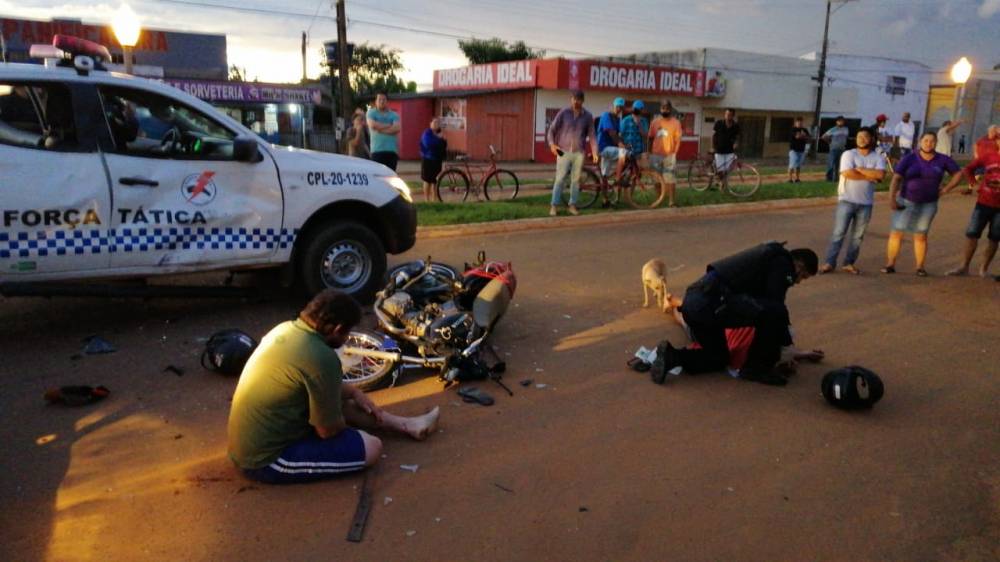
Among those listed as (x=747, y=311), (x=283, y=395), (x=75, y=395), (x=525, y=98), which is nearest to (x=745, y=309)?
(x=747, y=311)

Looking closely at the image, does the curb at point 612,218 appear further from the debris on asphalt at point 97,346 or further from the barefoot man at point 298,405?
the barefoot man at point 298,405

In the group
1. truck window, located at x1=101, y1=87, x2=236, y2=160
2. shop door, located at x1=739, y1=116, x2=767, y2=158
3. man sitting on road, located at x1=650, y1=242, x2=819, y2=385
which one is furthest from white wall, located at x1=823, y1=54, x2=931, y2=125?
truck window, located at x1=101, y1=87, x2=236, y2=160

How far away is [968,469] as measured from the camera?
164 inches

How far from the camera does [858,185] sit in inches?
350

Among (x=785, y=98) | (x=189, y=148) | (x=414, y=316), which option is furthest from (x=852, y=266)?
(x=785, y=98)

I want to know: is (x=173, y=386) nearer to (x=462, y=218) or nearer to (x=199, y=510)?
(x=199, y=510)

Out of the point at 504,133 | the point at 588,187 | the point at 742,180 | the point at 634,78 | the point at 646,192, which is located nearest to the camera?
the point at 588,187

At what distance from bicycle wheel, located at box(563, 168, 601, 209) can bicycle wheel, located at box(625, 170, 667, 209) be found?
74cm

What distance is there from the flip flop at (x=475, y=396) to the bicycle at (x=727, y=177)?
42.5 feet

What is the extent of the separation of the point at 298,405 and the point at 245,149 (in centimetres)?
307

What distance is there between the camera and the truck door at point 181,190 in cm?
558

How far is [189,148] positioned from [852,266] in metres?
7.85

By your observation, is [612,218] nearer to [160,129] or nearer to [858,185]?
[858,185]

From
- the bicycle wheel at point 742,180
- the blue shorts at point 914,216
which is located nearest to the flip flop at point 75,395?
the blue shorts at point 914,216
